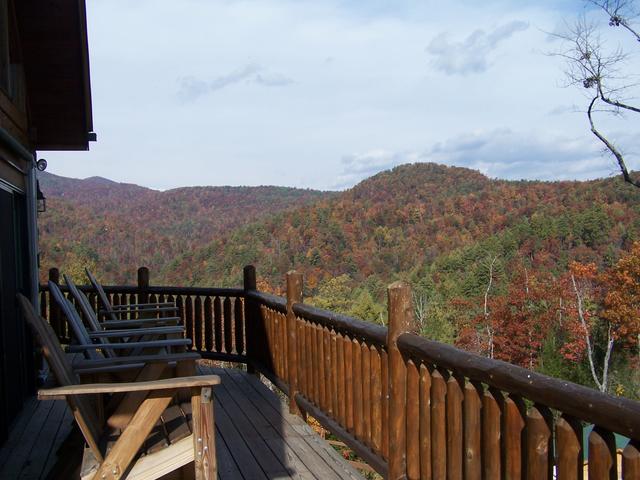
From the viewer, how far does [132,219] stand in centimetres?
6394


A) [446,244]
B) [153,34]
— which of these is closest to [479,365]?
[153,34]

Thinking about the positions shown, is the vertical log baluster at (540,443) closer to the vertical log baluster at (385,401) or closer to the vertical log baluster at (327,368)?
the vertical log baluster at (385,401)

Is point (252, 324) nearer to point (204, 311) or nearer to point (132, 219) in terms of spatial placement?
point (204, 311)

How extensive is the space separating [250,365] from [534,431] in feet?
16.1

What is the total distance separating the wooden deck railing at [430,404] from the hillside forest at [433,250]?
31.8 meters

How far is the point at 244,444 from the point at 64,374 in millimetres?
2005

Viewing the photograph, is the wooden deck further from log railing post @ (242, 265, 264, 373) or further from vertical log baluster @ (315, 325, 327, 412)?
log railing post @ (242, 265, 264, 373)

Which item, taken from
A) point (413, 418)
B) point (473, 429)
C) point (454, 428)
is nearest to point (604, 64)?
point (413, 418)

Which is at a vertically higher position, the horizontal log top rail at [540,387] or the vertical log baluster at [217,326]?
Answer: the horizontal log top rail at [540,387]

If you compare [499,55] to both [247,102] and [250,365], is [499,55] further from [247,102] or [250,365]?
[250,365]

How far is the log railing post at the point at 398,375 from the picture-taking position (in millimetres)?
3268

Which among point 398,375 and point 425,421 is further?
point 398,375

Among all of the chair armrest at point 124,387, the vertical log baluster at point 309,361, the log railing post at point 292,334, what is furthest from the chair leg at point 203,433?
the log railing post at point 292,334

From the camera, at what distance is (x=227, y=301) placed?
7113 mm
